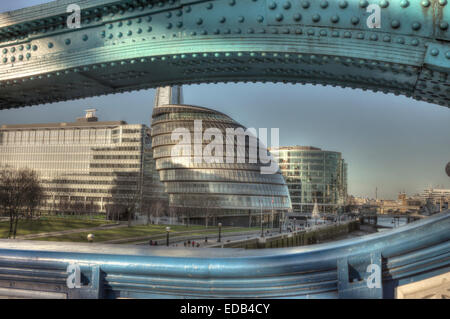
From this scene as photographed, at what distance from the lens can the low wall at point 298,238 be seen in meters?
43.3

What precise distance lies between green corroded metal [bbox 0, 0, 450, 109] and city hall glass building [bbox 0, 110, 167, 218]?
90191 millimetres

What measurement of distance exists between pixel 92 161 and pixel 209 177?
4204cm

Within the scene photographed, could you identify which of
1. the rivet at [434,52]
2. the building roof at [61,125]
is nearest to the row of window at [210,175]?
the building roof at [61,125]

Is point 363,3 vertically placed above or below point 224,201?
above

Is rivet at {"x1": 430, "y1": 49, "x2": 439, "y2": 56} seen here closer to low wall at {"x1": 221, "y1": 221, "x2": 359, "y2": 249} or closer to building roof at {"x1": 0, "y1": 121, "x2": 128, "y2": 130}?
low wall at {"x1": 221, "y1": 221, "x2": 359, "y2": 249}

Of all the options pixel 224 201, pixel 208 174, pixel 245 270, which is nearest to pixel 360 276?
pixel 245 270

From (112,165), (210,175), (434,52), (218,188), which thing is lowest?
(218,188)

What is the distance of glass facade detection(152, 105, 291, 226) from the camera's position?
259 feet

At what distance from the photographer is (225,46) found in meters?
4.04

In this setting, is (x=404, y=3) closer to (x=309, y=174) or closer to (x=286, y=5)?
(x=286, y=5)

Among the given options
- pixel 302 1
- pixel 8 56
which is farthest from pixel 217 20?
pixel 8 56

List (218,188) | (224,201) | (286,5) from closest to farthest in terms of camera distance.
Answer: (286,5)
(224,201)
(218,188)

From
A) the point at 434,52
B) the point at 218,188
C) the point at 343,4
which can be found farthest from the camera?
the point at 218,188
